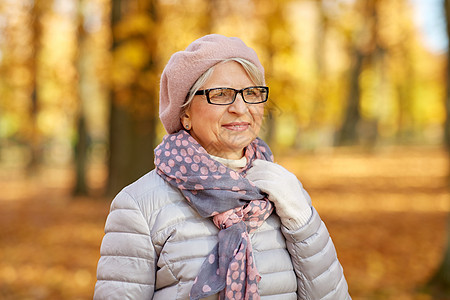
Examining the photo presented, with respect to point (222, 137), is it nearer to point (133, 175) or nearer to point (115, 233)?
point (115, 233)

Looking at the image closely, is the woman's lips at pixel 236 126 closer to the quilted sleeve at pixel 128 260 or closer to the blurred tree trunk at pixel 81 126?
the quilted sleeve at pixel 128 260

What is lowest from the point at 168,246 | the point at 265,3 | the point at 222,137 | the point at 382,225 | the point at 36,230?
the point at 36,230

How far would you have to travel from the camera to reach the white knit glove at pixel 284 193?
1.98 metres

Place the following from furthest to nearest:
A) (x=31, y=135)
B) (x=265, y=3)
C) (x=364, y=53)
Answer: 1. (x=364, y=53)
2. (x=31, y=135)
3. (x=265, y=3)

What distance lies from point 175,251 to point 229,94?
0.64 m

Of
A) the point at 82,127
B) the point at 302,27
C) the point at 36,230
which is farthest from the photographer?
the point at 302,27

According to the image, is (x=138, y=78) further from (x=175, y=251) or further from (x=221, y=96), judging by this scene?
(x=175, y=251)

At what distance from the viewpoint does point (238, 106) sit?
6.48 feet

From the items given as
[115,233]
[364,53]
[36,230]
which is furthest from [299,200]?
[364,53]

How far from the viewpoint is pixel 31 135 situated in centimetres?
1653

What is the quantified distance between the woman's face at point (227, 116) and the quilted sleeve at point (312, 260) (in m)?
0.41

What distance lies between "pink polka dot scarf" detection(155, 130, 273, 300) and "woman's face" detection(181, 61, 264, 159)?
72 millimetres

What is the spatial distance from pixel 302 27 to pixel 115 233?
28.5m

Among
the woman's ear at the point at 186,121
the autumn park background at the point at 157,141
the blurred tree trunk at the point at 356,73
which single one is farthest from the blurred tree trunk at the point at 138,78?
the blurred tree trunk at the point at 356,73
